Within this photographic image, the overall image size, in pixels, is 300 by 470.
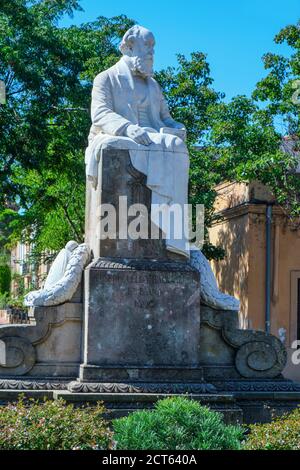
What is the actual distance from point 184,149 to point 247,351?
2350mm

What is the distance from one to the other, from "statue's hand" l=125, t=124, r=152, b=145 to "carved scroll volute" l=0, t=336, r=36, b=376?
95.2 inches

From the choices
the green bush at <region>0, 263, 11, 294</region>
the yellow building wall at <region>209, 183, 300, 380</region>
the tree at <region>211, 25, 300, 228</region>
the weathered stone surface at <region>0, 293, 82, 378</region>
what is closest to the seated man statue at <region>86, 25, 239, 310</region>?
the weathered stone surface at <region>0, 293, 82, 378</region>

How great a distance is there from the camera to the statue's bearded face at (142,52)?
10.1m

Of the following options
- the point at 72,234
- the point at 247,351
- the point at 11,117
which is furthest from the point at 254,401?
the point at 72,234

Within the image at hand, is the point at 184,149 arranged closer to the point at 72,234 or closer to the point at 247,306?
the point at 247,306

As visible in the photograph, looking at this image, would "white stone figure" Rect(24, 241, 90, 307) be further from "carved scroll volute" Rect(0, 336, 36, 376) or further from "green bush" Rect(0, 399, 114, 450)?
"green bush" Rect(0, 399, 114, 450)

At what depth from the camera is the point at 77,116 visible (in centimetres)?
2152

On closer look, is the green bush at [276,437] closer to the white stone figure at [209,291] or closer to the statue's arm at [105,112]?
the white stone figure at [209,291]

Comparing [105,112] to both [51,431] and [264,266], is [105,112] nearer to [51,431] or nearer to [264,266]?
[51,431]

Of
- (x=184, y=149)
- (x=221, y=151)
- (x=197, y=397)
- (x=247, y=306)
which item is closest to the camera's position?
(x=197, y=397)

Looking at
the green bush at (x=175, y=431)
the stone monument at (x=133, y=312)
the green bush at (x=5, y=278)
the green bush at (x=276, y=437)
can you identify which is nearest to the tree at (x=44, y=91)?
the stone monument at (x=133, y=312)

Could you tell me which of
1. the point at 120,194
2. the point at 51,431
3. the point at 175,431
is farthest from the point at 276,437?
the point at 120,194

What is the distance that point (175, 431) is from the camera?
6.84 meters

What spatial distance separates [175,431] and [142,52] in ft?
15.8
